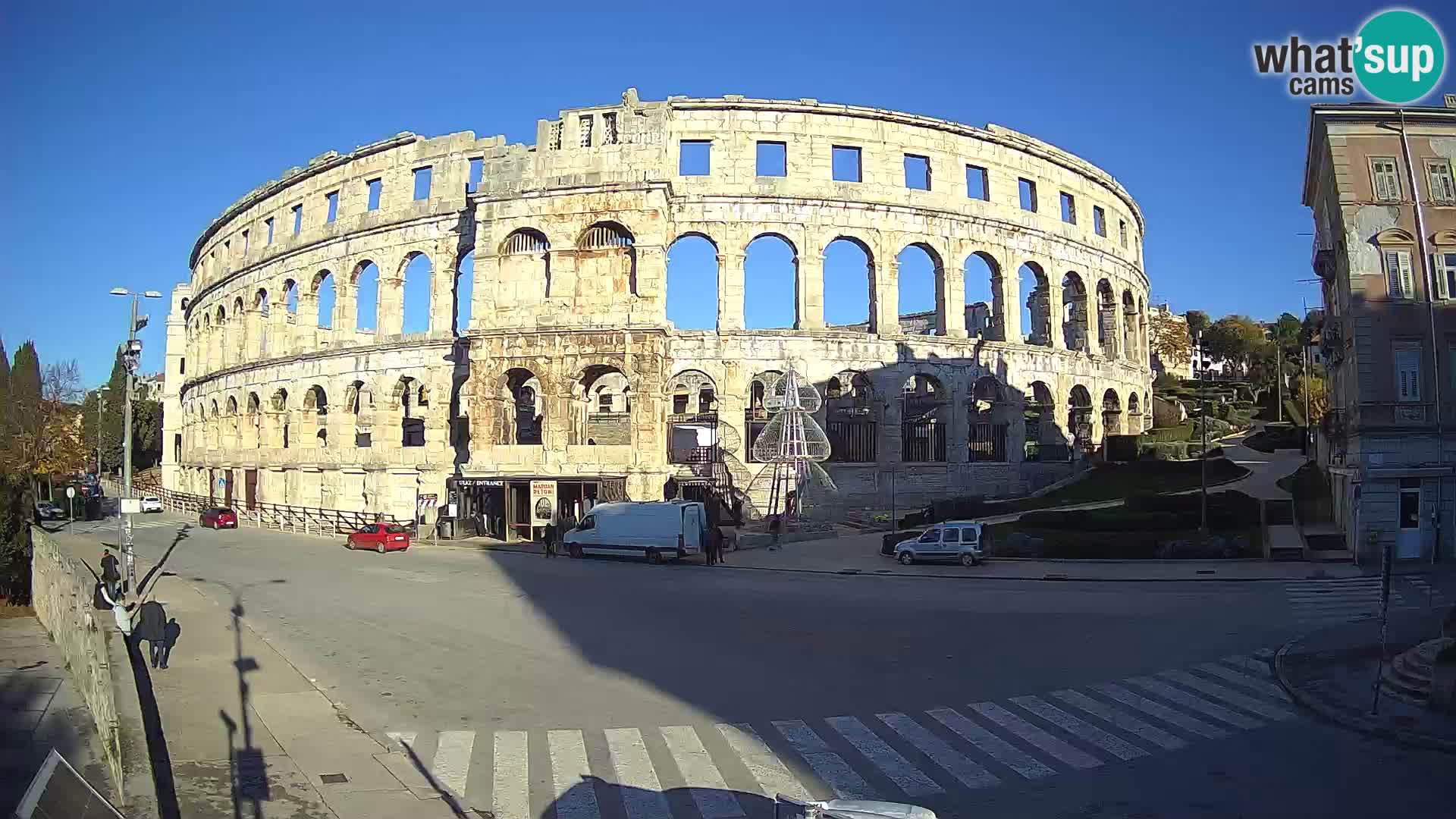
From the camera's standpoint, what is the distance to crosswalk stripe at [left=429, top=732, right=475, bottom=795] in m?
10.0

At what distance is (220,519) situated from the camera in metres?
47.2

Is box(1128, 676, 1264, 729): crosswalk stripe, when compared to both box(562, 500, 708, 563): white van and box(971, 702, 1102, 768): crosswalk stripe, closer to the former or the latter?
box(971, 702, 1102, 768): crosswalk stripe

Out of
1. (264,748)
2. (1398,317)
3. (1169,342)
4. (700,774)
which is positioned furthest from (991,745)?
(1169,342)

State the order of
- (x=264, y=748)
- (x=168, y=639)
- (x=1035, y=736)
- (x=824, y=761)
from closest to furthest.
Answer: (x=824, y=761) < (x=264, y=748) < (x=1035, y=736) < (x=168, y=639)

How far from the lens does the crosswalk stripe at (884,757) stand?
31.8 ft

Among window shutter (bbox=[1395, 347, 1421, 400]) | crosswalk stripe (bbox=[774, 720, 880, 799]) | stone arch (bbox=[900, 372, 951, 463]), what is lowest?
crosswalk stripe (bbox=[774, 720, 880, 799])

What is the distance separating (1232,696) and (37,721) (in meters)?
17.4

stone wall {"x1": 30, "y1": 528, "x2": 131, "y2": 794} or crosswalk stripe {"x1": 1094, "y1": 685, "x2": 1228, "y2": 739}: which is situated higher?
stone wall {"x1": 30, "y1": 528, "x2": 131, "y2": 794}

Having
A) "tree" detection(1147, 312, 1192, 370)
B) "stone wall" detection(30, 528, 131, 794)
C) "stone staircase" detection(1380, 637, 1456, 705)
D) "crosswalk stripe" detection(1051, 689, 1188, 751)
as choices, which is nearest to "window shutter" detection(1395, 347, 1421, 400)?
"stone staircase" detection(1380, 637, 1456, 705)

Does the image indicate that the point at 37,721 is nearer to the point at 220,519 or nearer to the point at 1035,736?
the point at 1035,736

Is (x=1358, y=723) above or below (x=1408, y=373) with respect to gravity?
below

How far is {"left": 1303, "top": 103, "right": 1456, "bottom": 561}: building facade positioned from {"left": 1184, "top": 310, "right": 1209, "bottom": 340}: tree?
7164 cm

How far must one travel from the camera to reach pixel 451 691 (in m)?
13.7

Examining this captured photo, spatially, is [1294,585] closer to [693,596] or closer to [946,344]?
[693,596]
